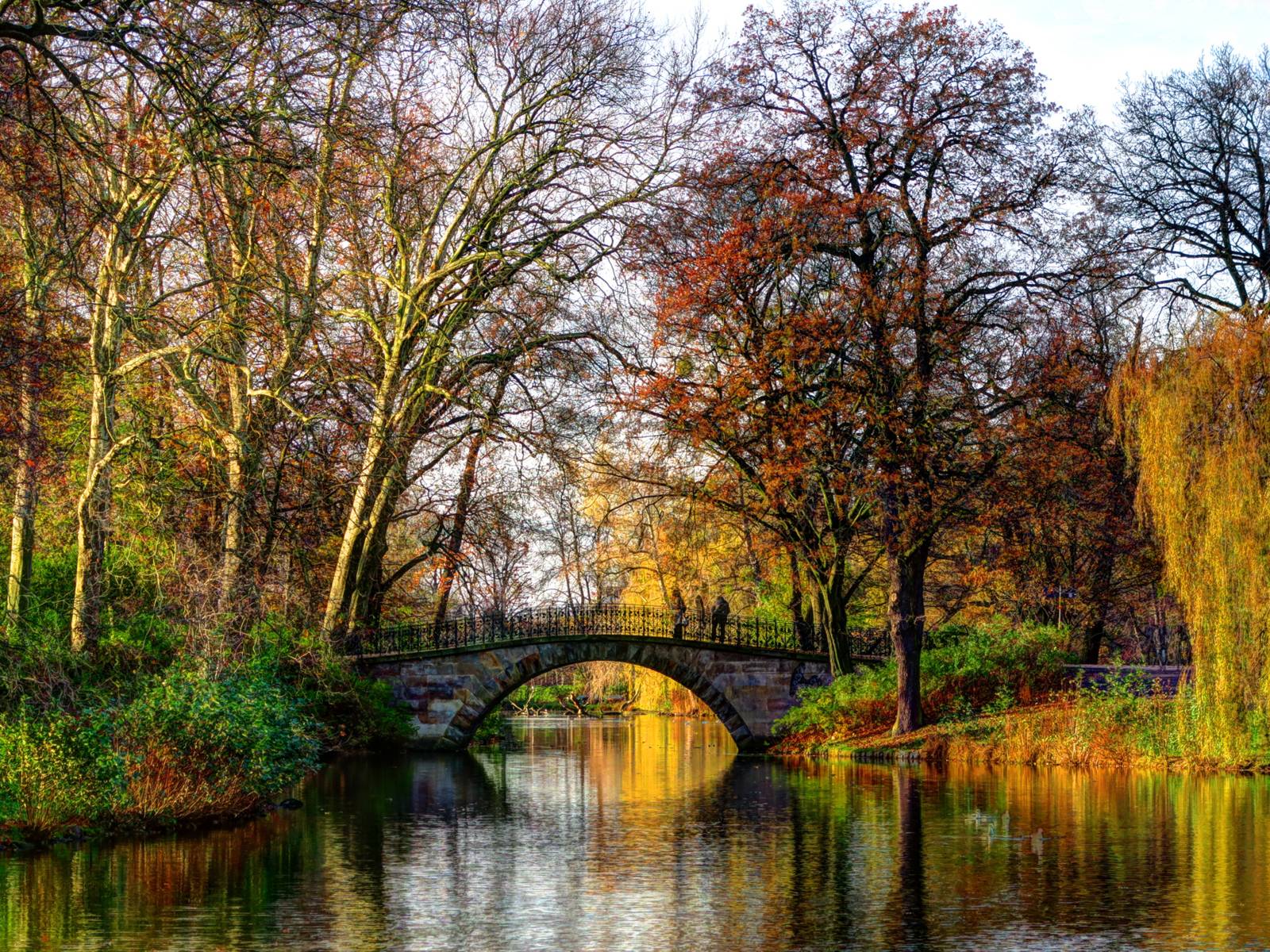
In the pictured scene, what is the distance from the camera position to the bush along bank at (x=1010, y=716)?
24891 millimetres

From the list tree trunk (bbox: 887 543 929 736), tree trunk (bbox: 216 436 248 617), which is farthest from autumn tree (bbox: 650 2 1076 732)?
tree trunk (bbox: 216 436 248 617)

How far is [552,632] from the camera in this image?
3428 centimetres

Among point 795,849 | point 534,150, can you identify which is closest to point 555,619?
point 534,150

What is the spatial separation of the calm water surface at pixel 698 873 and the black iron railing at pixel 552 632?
9.38m

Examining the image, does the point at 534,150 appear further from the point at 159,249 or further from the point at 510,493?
the point at 159,249

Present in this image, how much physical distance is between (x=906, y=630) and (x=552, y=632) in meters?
8.84

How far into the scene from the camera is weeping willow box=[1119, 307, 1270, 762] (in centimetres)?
2198

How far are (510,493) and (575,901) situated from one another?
1809 cm

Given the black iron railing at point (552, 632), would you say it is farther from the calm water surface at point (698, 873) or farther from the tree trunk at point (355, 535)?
the calm water surface at point (698, 873)

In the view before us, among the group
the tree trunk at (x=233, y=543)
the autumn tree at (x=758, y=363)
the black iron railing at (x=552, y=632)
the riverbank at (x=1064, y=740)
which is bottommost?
the riverbank at (x=1064, y=740)

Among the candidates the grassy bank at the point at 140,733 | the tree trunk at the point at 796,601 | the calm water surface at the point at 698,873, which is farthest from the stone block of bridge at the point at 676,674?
the grassy bank at the point at 140,733

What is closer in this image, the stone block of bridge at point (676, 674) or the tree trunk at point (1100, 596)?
Result: the stone block of bridge at point (676, 674)

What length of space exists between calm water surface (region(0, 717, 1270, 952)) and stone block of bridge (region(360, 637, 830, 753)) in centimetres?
924

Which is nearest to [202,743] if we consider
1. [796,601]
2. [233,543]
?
[233,543]
